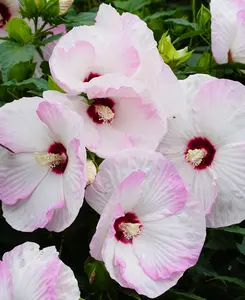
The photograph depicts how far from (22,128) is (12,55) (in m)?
0.16

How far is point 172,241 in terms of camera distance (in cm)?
81

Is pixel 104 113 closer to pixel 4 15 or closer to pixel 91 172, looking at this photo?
pixel 91 172

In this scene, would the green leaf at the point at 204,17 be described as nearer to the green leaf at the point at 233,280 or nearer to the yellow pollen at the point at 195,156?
the yellow pollen at the point at 195,156

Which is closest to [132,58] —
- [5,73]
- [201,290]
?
[5,73]

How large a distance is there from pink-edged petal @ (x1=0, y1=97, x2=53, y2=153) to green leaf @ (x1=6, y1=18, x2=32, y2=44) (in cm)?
19

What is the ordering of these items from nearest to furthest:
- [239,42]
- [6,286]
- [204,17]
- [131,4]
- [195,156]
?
[6,286] < [195,156] < [239,42] < [204,17] < [131,4]

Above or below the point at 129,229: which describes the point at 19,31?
above

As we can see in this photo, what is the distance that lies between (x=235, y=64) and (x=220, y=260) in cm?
28

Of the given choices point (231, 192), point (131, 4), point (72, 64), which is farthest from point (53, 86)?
point (131, 4)

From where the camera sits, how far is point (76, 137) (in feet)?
2.56

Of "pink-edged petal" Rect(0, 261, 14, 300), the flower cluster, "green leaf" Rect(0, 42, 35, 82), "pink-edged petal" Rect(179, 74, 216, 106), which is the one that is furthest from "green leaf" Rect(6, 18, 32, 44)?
"pink-edged petal" Rect(0, 261, 14, 300)

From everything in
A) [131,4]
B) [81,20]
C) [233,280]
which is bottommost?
[233,280]

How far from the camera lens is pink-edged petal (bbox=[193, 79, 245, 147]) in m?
0.86

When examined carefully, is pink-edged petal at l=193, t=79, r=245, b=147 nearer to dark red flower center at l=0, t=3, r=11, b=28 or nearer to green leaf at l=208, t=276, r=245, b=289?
green leaf at l=208, t=276, r=245, b=289
